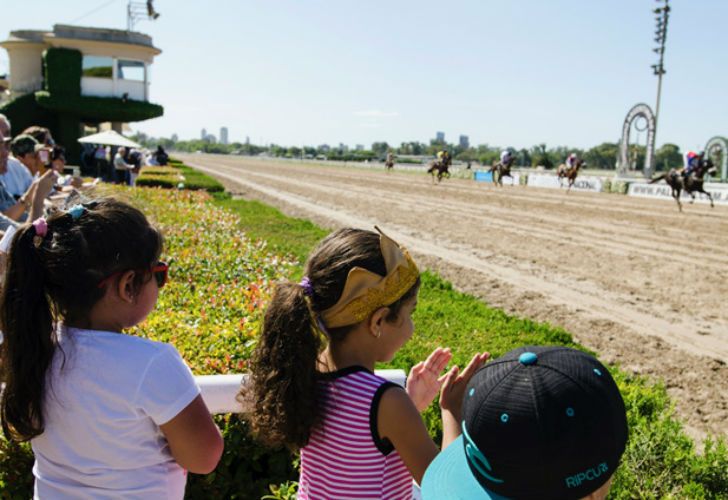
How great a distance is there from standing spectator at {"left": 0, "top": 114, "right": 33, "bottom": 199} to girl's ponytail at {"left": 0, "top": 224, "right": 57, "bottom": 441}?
4055 millimetres

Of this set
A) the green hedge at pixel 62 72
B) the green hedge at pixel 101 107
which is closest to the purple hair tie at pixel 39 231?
the green hedge at pixel 101 107

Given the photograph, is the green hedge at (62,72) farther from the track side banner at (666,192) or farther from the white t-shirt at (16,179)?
the white t-shirt at (16,179)

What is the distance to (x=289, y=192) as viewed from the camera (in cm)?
2903

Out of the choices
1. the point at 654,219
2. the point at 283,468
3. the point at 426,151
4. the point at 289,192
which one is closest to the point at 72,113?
the point at 289,192

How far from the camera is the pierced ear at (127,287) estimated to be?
1757 mm

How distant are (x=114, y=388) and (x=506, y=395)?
97cm

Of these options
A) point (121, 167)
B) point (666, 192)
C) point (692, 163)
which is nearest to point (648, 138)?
point (666, 192)

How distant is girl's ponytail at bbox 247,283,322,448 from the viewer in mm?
1837

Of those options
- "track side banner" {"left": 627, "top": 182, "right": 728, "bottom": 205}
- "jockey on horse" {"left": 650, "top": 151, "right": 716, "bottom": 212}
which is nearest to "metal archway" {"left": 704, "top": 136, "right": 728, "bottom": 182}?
"track side banner" {"left": 627, "top": 182, "right": 728, "bottom": 205}

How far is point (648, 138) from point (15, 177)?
42.7 metres

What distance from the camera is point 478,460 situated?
4.46ft

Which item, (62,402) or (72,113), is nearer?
(62,402)

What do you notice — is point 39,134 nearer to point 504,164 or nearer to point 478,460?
point 478,460

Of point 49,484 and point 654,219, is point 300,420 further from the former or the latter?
point 654,219
